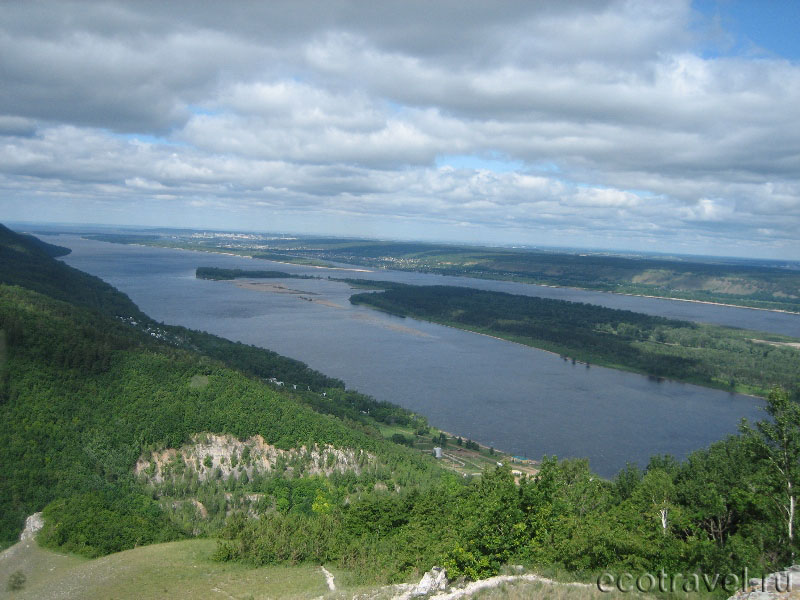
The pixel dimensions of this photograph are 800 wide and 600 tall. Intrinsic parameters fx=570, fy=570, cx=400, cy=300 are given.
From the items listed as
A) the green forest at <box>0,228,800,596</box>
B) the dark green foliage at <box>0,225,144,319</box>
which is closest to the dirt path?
the green forest at <box>0,228,800,596</box>

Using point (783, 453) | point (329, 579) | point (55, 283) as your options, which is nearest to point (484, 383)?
point (329, 579)

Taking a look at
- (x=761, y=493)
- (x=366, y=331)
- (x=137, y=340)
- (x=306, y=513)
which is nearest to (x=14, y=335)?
(x=137, y=340)

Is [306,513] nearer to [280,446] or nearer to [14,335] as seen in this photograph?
[280,446]

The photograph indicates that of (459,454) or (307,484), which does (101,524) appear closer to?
(307,484)

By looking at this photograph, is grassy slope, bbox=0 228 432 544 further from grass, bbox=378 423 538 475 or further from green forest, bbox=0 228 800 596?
grass, bbox=378 423 538 475

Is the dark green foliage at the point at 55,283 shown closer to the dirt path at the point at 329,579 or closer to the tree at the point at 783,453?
the dirt path at the point at 329,579

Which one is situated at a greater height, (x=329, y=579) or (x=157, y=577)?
(x=329, y=579)

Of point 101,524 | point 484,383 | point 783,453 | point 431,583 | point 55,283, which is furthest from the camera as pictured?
point 55,283
